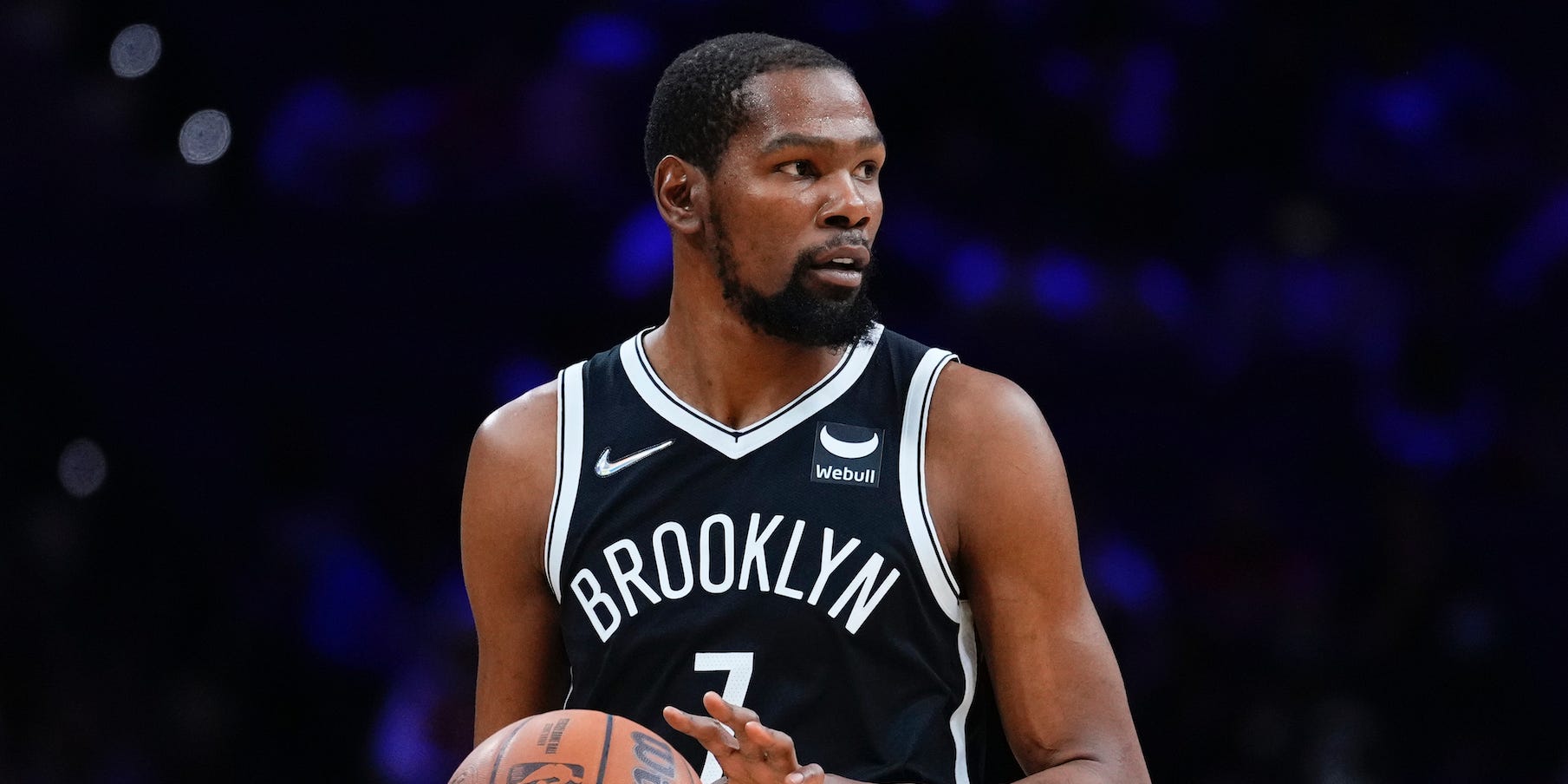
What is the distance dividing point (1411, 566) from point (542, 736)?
4328 millimetres

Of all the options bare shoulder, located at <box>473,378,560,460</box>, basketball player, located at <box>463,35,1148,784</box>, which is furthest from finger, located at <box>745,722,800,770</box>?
bare shoulder, located at <box>473,378,560,460</box>

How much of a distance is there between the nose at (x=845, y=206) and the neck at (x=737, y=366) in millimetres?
251

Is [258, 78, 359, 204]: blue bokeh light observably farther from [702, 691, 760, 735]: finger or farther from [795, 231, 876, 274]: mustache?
[702, 691, 760, 735]: finger

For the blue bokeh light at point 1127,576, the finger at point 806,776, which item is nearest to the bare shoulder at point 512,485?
the finger at point 806,776

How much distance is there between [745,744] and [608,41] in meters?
4.47

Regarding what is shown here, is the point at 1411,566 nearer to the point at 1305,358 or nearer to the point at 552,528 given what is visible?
the point at 1305,358

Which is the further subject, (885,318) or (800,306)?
(885,318)

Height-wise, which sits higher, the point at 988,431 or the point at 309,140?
the point at 309,140

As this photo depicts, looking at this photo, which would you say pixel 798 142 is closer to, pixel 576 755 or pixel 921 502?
pixel 921 502

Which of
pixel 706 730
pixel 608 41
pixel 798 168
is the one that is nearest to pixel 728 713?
pixel 706 730

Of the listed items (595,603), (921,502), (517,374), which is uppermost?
(921,502)

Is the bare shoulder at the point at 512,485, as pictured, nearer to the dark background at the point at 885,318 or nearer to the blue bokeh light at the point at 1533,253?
the dark background at the point at 885,318

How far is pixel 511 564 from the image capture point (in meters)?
2.85

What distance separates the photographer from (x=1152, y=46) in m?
6.42
